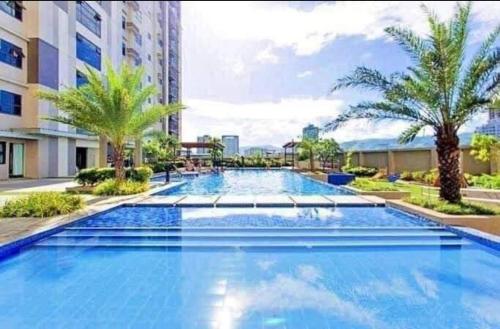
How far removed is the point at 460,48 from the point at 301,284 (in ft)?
24.1

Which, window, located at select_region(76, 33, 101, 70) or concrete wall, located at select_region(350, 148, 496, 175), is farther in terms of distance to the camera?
window, located at select_region(76, 33, 101, 70)

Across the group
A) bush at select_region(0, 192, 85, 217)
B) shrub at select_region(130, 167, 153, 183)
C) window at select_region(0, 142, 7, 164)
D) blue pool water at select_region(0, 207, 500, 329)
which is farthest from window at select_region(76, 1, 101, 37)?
blue pool water at select_region(0, 207, 500, 329)

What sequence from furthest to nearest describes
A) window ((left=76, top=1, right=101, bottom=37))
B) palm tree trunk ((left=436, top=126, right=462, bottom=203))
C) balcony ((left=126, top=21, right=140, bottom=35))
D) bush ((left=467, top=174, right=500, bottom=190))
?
1. balcony ((left=126, top=21, right=140, bottom=35))
2. window ((left=76, top=1, right=101, bottom=37))
3. bush ((left=467, top=174, right=500, bottom=190))
4. palm tree trunk ((left=436, top=126, right=462, bottom=203))

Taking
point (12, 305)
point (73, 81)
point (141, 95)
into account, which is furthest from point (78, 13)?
point (12, 305)

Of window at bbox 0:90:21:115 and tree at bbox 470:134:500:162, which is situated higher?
window at bbox 0:90:21:115

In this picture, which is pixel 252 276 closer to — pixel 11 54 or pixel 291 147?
pixel 11 54

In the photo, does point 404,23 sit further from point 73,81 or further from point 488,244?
point 73,81

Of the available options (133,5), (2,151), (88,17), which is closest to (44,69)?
(2,151)

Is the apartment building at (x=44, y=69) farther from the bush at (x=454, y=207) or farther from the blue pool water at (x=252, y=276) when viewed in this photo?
the bush at (x=454, y=207)

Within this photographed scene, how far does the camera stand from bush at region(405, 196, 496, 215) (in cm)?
920

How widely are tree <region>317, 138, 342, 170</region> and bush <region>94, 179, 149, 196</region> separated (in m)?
16.6

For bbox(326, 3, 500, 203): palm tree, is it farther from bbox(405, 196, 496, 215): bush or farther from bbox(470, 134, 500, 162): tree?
bbox(470, 134, 500, 162): tree

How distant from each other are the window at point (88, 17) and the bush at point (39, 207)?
23693 millimetres

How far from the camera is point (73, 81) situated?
29578mm
